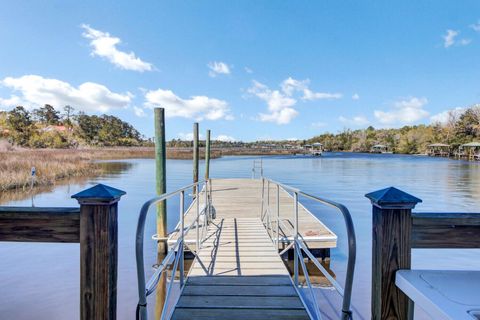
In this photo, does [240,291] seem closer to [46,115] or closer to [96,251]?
[96,251]

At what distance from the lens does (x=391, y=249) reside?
1.30 m

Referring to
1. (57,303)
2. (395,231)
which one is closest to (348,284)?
(395,231)

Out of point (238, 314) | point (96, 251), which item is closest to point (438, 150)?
point (238, 314)

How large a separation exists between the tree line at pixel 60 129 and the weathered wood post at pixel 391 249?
43.2 metres

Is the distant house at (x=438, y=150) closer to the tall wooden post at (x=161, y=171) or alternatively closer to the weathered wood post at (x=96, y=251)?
the tall wooden post at (x=161, y=171)

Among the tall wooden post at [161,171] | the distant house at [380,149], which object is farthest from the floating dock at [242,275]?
the distant house at [380,149]

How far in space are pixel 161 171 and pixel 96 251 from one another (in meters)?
4.16

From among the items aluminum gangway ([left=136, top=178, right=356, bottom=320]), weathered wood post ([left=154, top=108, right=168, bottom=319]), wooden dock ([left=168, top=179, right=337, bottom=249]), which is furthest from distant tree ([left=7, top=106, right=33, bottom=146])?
aluminum gangway ([left=136, top=178, right=356, bottom=320])

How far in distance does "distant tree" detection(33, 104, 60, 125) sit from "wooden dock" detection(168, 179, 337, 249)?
60859mm

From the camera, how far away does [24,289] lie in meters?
4.55

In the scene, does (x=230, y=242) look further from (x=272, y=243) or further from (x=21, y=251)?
(x=21, y=251)

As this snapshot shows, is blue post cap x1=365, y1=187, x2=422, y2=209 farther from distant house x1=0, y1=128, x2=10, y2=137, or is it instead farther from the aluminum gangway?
distant house x1=0, y1=128, x2=10, y2=137

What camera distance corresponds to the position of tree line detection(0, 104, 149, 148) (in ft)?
130

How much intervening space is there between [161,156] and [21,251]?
11.6ft
